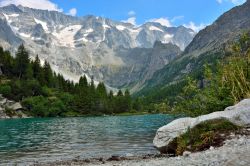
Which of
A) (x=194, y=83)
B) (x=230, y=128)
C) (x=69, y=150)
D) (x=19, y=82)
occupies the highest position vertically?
(x=19, y=82)

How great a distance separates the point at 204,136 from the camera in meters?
25.4

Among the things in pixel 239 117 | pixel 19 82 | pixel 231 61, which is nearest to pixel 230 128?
pixel 239 117

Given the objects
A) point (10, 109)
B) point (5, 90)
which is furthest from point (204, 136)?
point (5, 90)

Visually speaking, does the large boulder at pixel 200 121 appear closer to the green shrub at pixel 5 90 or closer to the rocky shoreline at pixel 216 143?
the rocky shoreline at pixel 216 143

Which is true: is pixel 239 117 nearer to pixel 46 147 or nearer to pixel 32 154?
pixel 32 154

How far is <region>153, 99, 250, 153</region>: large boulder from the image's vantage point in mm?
25578

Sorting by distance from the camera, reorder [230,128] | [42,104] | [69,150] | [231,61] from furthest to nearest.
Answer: [42,104] → [69,150] → [231,61] → [230,128]

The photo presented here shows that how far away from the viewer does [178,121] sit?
100ft

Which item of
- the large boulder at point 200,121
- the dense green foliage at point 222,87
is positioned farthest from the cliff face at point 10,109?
the large boulder at point 200,121

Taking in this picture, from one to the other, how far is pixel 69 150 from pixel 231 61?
74.9 feet

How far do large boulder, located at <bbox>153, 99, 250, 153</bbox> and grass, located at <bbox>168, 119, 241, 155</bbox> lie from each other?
0.37 meters

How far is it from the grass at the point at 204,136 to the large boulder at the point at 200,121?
375 mm

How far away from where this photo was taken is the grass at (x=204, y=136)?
24312 mm

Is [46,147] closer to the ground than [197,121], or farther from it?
closer to the ground
